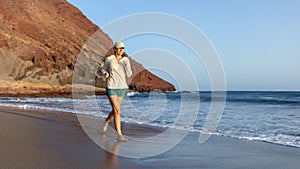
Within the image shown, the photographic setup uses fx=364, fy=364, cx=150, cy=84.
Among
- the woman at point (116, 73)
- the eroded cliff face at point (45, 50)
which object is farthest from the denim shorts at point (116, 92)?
the eroded cliff face at point (45, 50)

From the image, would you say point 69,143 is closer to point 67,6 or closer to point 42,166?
point 42,166

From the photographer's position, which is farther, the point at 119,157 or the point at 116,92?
the point at 116,92

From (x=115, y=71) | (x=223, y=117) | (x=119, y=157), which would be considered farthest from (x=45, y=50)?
(x=119, y=157)

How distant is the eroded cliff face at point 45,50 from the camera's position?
61.6m

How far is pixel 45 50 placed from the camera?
70.9 m

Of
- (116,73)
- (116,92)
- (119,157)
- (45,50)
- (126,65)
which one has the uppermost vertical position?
(45,50)

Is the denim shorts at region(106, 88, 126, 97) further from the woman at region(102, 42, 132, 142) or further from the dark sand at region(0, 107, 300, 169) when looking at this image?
the dark sand at region(0, 107, 300, 169)

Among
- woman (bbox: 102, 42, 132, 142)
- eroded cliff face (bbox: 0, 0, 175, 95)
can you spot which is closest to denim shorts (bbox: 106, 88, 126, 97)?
woman (bbox: 102, 42, 132, 142)

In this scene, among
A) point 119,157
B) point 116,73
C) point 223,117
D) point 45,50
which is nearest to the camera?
point 119,157

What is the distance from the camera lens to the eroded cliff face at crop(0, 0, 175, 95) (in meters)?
61.6

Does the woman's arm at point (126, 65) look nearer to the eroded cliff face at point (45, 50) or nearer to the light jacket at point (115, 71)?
the light jacket at point (115, 71)

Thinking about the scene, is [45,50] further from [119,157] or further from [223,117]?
[119,157]

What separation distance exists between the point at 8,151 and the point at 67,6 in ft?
482

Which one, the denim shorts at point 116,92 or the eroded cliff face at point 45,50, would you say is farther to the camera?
the eroded cliff face at point 45,50
